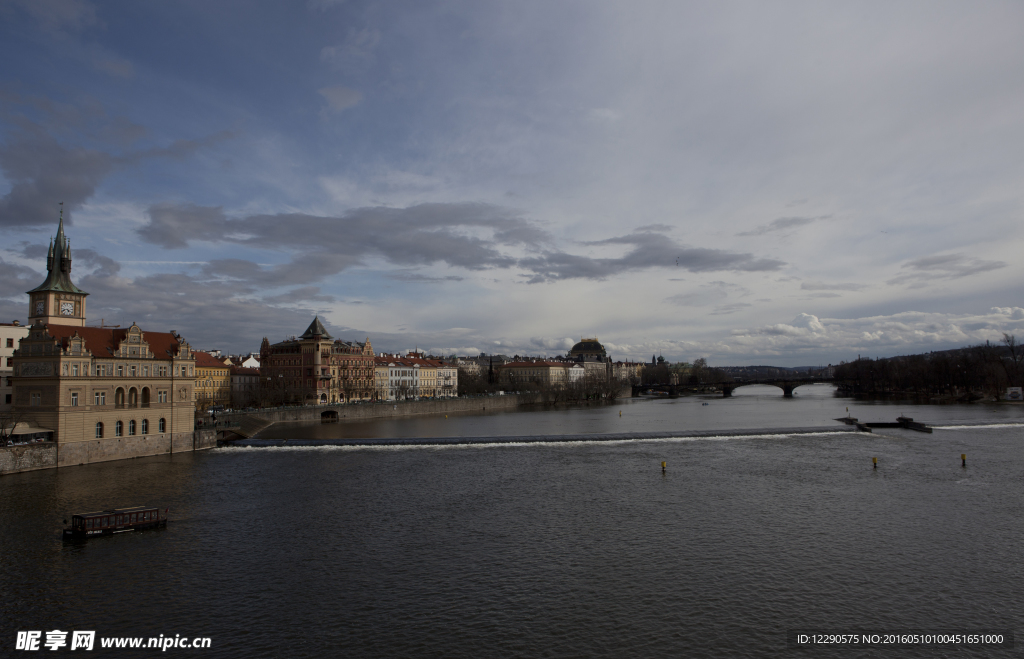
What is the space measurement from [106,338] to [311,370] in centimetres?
6061

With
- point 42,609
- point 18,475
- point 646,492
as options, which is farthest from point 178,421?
point 646,492

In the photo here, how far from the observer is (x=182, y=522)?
30688 millimetres

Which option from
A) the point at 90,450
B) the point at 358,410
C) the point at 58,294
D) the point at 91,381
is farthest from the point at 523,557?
the point at 358,410

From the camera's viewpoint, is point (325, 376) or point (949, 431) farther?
point (325, 376)

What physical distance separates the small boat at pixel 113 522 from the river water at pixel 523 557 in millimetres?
993

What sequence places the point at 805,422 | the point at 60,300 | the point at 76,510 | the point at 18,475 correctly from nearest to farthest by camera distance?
the point at 76,510 → the point at 18,475 → the point at 60,300 → the point at 805,422

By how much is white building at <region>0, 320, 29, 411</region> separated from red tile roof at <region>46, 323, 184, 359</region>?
10.2 meters

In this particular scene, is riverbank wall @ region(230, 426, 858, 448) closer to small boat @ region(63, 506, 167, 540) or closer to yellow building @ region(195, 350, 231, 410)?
small boat @ region(63, 506, 167, 540)

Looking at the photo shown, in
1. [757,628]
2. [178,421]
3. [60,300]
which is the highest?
[60,300]

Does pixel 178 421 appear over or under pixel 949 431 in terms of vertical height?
over

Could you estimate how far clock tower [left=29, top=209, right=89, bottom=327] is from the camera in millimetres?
52469

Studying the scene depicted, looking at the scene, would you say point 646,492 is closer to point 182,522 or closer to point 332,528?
point 332,528

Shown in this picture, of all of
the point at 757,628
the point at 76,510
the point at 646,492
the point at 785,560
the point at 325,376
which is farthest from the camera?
the point at 325,376

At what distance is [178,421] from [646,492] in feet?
142
